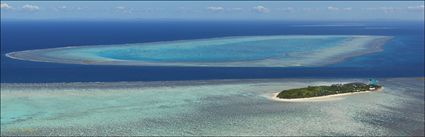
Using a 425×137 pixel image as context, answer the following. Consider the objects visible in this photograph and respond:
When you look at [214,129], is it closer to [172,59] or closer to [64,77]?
[64,77]

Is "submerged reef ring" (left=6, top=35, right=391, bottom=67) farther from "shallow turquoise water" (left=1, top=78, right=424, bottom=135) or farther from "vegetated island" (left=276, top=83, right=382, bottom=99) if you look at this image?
"vegetated island" (left=276, top=83, right=382, bottom=99)

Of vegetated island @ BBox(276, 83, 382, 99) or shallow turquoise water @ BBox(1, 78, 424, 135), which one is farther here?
vegetated island @ BBox(276, 83, 382, 99)

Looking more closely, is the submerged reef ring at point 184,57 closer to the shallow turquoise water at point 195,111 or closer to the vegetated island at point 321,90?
the shallow turquoise water at point 195,111

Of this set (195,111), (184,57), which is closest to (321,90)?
(195,111)

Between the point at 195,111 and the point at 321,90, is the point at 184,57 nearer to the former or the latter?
the point at 321,90

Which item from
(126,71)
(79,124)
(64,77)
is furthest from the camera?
(126,71)

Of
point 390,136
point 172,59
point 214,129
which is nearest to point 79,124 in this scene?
point 214,129

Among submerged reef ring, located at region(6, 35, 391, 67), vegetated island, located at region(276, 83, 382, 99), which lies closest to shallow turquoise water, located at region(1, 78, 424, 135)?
vegetated island, located at region(276, 83, 382, 99)
